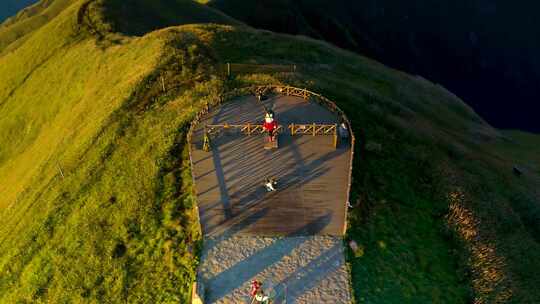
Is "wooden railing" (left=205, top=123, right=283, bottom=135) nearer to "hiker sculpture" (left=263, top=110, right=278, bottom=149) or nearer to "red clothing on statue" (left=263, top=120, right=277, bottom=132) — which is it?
"hiker sculpture" (left=263, top=110, right=278, bottom=149)

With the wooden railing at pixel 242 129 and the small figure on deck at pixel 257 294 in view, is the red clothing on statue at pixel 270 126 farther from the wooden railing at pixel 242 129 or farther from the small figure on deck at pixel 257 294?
the small figure on deck at pixel 257 294

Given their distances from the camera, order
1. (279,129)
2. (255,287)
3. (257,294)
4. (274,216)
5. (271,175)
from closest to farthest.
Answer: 1. (257,294)
2. (255,287)
3. (274,216)
4. (271,175)
5. (279,129)

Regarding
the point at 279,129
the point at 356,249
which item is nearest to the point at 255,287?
the point at 356,249

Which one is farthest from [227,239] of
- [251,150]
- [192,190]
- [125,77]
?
[125,77]

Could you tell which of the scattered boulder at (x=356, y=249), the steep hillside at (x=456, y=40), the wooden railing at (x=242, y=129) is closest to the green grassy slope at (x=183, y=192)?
the scattered boulder at (x=356, y=249)

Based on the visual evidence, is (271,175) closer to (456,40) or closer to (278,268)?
(278,268)

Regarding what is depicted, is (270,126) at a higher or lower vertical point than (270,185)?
higher

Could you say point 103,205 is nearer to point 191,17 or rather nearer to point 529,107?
point 191,17

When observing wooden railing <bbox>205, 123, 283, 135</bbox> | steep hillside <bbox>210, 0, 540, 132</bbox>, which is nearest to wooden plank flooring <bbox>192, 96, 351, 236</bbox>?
wooden railing <bbox>205, 123, 283, 135</bbox>
